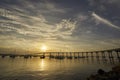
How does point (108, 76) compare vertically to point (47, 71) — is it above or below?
above

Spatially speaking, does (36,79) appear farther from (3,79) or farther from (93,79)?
(93,79)

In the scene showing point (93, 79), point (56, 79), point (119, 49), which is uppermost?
point (119, 49)

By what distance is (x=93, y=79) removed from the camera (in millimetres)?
24766

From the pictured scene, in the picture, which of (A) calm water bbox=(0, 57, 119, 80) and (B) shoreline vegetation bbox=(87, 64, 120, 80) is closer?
(B) shoreline vegetation bbox=(87, 64, 120, 80)

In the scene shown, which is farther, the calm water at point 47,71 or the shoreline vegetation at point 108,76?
the calm water at point 47,71

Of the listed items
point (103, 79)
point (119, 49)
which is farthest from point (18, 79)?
point (119, 49)

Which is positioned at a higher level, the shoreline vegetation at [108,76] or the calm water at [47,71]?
the shoreline vegetation at [108,76]

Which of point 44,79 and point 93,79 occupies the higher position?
point 93,79

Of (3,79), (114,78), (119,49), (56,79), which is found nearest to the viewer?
(114,78)

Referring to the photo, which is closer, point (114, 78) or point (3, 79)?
point (114, 78)

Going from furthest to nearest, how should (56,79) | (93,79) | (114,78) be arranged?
(56,79) < (93,79) < (114,78)

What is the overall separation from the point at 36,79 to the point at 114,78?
2020 cm

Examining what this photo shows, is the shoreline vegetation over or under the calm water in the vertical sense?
over

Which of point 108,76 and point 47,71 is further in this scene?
point 47,71
